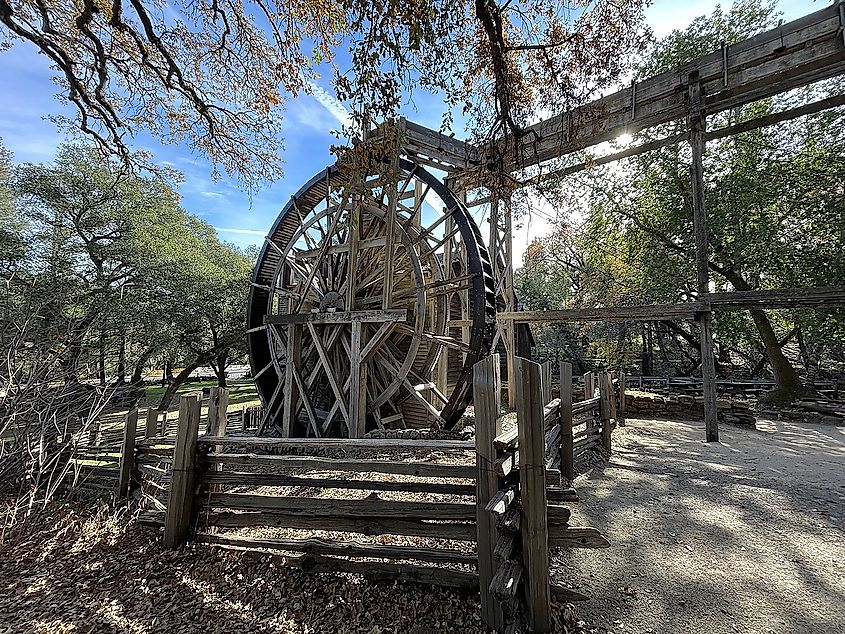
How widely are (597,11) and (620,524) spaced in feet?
15.2

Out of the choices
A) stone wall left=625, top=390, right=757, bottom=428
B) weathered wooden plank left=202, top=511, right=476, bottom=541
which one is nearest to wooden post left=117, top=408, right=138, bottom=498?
weathered wooden plank left=202, top=511, right=476, bottom=541

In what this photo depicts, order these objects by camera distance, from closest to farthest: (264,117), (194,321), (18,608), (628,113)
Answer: (18,608), (264,117), (628,113), (194,321)

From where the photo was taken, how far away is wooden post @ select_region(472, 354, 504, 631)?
7.89ft

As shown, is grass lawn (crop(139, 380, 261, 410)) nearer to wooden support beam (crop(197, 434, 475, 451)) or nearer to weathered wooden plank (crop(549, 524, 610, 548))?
wooden support beam (crop(197, 434, 475, 451))

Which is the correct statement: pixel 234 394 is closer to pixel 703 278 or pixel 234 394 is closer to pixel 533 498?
pixel 703 278

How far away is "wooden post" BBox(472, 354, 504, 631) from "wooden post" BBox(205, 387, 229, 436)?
2985 millimetres

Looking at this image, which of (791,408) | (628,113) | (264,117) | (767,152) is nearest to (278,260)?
(264,117)

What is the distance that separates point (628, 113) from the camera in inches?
272

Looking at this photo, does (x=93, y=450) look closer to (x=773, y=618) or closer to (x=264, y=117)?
(x=264, y=117)

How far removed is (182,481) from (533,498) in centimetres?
298

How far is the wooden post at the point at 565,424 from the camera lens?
4859mm

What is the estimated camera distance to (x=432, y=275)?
8523mm

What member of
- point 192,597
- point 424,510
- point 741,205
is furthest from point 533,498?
point 741,205

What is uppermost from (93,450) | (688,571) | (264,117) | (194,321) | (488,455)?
(264,117)
